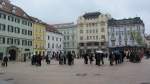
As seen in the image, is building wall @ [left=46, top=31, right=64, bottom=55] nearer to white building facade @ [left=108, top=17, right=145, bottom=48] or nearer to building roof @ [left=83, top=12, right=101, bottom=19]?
building roof @ [left=83, top=12, right=101, bottom=19]

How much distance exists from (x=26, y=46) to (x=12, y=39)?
28.2 feet

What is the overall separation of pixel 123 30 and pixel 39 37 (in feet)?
116

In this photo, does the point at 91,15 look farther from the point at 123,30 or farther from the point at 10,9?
the point at 10,9

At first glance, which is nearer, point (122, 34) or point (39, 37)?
point (39, 37)

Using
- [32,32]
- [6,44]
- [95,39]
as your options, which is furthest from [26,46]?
[95,39]

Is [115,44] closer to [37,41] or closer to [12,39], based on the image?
[37,41]

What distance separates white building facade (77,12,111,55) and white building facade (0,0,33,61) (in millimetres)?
36983

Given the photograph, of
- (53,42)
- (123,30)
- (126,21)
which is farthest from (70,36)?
(126,21)

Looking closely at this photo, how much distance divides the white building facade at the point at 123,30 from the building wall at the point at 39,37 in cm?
2905

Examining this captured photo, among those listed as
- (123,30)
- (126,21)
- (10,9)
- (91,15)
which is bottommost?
(123,30)

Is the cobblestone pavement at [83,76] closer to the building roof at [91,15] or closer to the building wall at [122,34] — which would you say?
the building wall at [122,34]

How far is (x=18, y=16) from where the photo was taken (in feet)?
232

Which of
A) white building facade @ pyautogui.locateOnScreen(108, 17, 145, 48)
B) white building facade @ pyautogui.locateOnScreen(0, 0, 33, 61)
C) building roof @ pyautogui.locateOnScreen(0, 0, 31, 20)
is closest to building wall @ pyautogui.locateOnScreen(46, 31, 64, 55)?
white building facade @ pyautogui.locateOnScreen(0, 0, 33, 61)

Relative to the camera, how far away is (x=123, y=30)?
10712 centimetres
